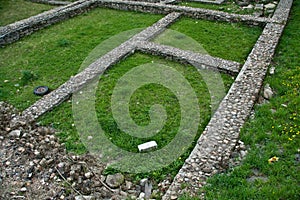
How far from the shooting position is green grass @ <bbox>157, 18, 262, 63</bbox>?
909 centimetres

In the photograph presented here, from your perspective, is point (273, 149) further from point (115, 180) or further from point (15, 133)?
point (15, 133)

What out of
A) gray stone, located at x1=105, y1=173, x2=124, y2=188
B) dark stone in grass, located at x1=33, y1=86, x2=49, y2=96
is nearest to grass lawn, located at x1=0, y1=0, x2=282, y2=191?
dark stone in grass, located at x1=33, y1=86, x2=49, y2=96

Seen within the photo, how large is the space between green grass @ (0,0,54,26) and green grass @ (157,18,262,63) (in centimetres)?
695

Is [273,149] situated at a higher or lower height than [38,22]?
lower

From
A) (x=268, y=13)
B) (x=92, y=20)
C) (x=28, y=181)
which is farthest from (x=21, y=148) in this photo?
(x=268, y=13)

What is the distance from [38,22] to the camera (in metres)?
11.4

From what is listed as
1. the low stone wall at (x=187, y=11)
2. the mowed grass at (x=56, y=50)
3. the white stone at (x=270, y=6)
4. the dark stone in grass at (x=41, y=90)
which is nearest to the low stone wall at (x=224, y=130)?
the low stone wall at (x=187, y=11)

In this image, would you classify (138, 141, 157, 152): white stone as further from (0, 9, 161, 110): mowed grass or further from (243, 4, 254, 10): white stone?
(243, 4, 254, 10): white stone

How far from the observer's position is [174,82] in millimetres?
7762

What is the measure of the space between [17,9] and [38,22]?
3.54m

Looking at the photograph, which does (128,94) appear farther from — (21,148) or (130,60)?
(21,148)

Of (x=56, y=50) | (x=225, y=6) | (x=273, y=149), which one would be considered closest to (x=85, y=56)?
(x=56, y=50)

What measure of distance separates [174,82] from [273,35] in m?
4.13

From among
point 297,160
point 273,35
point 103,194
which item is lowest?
point 103,194
